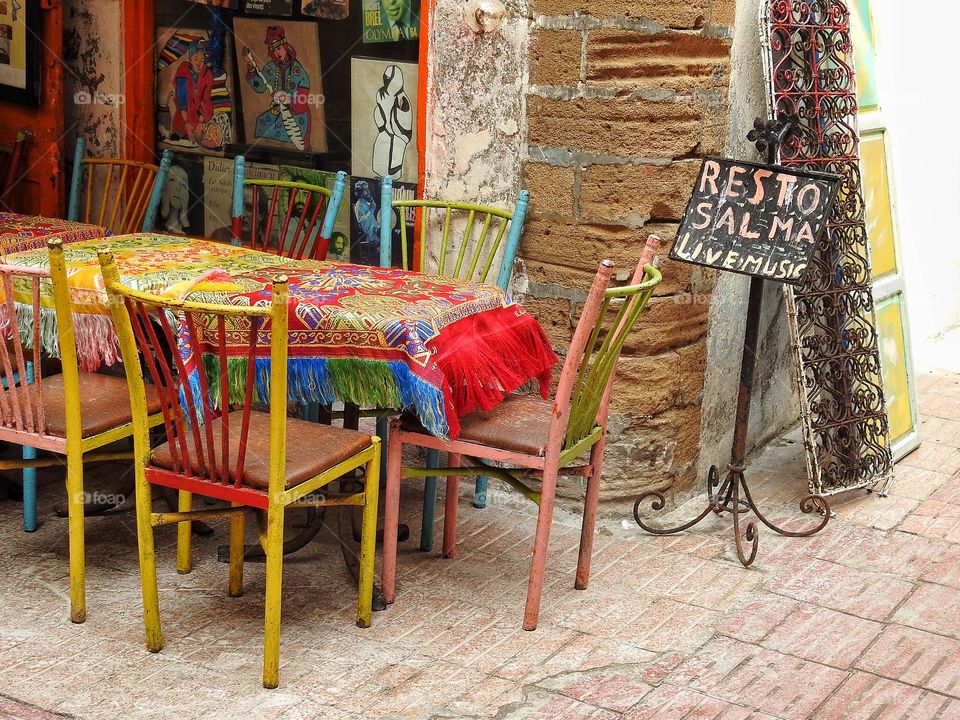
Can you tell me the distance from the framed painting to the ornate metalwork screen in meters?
3.28

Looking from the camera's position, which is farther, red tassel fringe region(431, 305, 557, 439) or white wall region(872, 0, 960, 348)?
white wall region(872, 0, 960, 348)

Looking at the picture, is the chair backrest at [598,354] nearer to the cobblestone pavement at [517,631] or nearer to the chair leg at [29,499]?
the cobblestone pavement at [517,631]

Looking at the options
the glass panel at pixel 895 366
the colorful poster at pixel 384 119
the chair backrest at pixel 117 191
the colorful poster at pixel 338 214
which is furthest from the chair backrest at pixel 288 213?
the glass panel at pixel 895 366

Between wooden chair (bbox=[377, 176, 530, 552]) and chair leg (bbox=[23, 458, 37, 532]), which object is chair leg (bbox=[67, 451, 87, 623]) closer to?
chair leg (bbox=[23, 458, 37, 532])

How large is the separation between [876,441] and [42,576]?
9.94ft

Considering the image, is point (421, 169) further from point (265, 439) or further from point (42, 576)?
point (42, 576)

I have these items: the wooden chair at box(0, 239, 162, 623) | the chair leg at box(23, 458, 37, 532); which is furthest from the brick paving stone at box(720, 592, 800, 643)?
the chair leg at box(23, 458, 37, 532)

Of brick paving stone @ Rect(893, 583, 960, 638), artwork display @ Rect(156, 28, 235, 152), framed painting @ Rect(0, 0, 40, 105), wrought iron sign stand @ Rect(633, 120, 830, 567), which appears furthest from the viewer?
framed painting @ Rect(0, 0, 40, 105)

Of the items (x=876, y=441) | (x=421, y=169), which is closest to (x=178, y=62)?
(x=421, y=169)

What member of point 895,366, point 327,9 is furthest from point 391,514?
point 895,366

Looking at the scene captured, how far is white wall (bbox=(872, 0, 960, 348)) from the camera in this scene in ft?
21.3

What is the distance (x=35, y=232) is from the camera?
462 centimetres

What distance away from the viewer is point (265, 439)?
3340 millimetres

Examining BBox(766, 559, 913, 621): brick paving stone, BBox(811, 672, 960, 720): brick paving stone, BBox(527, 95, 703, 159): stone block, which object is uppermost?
BBox(527, 95, 703, 159): stone block
